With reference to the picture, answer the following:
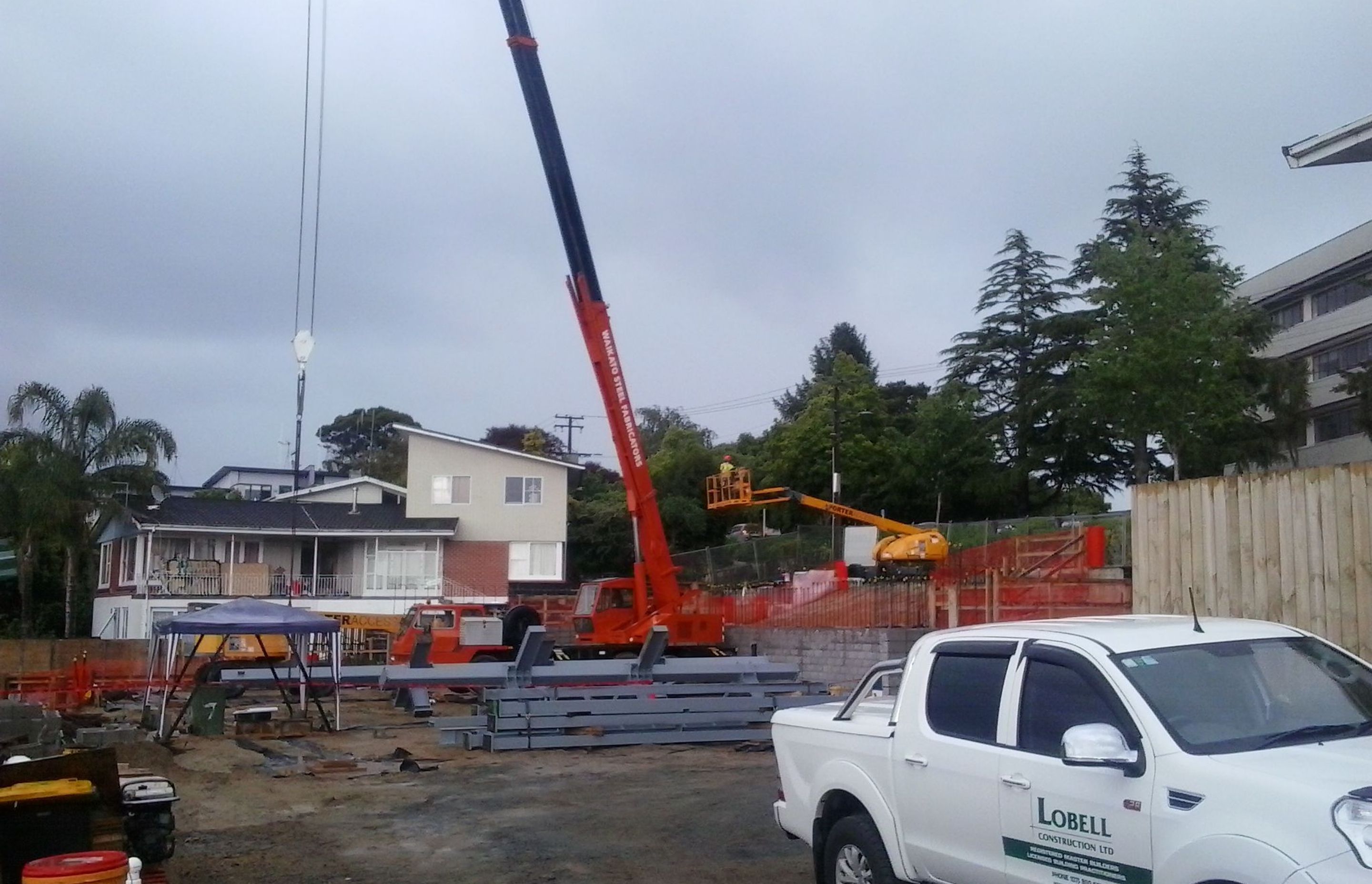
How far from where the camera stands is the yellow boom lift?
105 feet

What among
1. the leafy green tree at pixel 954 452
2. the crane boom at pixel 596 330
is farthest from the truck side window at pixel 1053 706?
the leafy green tree at pixel 954 452

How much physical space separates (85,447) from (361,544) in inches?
411

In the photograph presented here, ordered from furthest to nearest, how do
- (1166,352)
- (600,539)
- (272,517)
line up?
(600,539) → (272,517) → (1166,352)

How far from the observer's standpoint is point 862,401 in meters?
62.6

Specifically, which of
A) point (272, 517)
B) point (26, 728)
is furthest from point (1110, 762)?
point (272, 517)

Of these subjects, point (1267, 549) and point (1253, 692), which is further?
point (1267, 549)

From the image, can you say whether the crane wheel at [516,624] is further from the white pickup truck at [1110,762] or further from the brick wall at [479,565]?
the white pickup truck at [1110,762]

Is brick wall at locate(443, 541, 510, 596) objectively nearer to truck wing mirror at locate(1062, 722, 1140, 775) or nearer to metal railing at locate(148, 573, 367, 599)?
metal railing at locate(148, 573, 367, 599)

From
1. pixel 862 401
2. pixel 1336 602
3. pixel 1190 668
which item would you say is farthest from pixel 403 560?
pixel 1190 668

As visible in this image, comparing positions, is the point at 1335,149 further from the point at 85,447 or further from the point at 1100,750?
the point at 85,447

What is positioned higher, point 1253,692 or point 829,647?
point 1253,692

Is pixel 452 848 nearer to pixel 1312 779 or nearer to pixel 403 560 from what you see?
pixel 1312 779

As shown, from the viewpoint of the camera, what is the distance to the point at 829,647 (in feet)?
91.6

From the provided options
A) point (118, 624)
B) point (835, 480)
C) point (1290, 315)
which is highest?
point (1290, 315)
